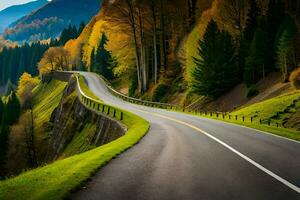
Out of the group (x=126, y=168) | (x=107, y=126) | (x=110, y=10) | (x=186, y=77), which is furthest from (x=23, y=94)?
(x=126, y=168)

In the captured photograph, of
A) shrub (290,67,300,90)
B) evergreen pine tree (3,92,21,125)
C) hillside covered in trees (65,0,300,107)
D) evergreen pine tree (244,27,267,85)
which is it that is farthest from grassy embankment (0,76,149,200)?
evergreen pine tree (3,92,21,125)

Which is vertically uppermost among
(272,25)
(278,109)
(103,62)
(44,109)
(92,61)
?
(92,61)

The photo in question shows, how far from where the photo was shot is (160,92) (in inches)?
2372

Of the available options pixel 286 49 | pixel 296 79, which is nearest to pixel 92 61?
pixel 286 49

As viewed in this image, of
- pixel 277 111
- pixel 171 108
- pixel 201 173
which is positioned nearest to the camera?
pixel 201 173

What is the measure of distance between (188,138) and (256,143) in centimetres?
361

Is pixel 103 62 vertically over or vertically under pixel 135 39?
over

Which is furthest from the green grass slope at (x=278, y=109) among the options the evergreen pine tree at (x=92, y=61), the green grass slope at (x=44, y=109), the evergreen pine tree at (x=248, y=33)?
the evergreen pine tree at (x=92, y=61)

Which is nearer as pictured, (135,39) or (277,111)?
(277,111)

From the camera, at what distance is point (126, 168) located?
40.0 feet

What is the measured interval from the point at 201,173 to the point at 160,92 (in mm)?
49260

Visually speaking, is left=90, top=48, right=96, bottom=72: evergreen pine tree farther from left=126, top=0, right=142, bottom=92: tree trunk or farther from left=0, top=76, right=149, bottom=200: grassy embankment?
left=0, top=76, right=149, bottom=200: grassy embankment

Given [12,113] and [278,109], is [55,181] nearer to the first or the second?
[278,109]

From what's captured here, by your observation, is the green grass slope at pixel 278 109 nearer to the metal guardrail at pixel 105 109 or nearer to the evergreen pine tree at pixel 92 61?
the metal guardrail at pixel 105 109
